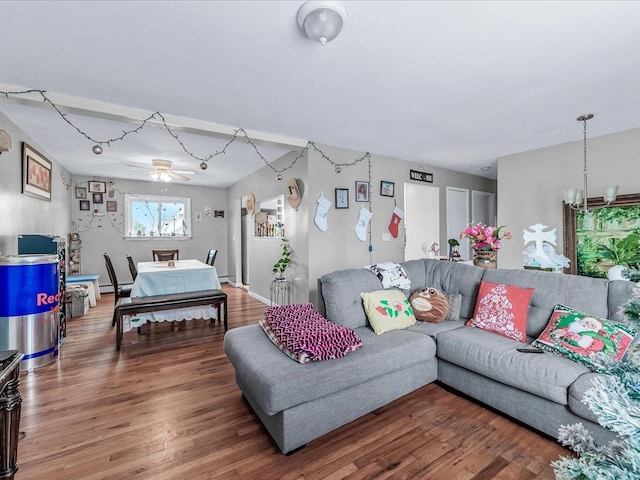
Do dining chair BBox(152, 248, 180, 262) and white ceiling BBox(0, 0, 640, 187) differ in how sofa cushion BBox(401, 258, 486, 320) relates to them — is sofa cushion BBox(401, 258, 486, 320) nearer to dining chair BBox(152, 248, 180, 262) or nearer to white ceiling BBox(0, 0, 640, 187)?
white ceiling BBox(0, 0, 640, 187)

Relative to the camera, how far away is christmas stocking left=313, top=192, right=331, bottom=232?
152 inches

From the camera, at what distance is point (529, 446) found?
65.9 inches

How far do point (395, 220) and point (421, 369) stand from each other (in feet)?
9.07

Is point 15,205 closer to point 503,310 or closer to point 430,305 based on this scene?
point 430,305

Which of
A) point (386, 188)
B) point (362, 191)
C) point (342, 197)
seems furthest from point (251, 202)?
point (386, 188)

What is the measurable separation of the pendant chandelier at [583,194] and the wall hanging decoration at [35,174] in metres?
5.93

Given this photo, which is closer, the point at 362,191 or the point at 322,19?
the point at 322,19

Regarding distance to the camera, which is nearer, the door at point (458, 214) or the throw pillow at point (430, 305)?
the throw pillow at point (430, 305)

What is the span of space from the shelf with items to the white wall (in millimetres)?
7391

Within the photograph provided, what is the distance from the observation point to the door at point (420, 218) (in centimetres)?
537

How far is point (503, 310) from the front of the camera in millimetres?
2270

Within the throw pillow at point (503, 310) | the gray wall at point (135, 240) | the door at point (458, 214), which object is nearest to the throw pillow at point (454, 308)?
the throw pillow at point (503, 310)

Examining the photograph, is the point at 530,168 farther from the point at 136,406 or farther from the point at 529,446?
the point at 136,406

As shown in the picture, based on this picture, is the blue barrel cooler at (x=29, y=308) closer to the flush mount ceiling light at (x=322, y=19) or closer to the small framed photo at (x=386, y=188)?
the flush mount ceiling light at (x=322, y=19)
